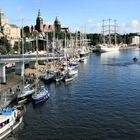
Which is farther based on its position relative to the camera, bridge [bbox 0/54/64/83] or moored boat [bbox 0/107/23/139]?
bridge [bbox 0/54/64/83]

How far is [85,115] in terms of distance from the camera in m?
69.9

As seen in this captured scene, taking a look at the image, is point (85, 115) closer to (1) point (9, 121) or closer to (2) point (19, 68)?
(1) point (9, 121)

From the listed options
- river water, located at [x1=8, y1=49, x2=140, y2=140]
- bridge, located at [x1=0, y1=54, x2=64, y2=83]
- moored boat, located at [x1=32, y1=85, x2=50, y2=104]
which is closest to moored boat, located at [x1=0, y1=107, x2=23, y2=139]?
river water, located at [x1=8, y1=49, x2=140, y2=140]

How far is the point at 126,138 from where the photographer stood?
57.2 meters

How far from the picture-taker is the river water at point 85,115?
193 ft

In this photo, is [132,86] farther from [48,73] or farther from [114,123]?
[114,123]

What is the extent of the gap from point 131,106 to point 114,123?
13649mm

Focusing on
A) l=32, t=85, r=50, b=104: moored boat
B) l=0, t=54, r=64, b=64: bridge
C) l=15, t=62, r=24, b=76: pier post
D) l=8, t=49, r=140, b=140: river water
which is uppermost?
l=0, t=54, r=64, b=64: bridge

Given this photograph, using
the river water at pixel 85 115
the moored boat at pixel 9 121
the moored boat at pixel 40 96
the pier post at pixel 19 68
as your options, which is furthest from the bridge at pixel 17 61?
the moored boat at pixel 9 121

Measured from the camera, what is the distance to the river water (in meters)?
58.8

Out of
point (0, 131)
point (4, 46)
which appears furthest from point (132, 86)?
point (4, 46)

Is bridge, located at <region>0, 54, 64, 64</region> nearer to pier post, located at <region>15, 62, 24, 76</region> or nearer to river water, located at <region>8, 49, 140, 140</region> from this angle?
pier post, located at <region>15, 62, 24, 76</region>

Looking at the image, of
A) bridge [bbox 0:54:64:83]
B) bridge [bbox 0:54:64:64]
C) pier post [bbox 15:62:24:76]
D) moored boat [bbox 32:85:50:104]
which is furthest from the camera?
pier post [bbox 15:62:24:76]

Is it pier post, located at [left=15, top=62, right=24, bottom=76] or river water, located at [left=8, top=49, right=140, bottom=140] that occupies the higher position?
pier post, located at [left=15, top=62, right=24, bottom=76]
